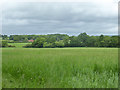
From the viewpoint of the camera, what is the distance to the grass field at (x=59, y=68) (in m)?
4.48

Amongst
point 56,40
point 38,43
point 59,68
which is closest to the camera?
point 59,68

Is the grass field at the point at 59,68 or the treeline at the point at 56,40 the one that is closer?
the grass field at the point at 59,68

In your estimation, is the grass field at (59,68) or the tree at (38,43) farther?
the tree at (38,43)

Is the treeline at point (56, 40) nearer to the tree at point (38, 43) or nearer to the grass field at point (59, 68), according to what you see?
the tree at point (38, 43)

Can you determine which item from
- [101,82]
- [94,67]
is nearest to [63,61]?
[94,67]

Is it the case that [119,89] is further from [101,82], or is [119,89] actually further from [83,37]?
[83,37]

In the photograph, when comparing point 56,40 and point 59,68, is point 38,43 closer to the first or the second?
point 56,40

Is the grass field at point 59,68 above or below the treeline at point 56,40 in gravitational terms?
below

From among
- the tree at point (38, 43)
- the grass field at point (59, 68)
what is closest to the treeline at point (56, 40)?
the tree at point (38, 43)

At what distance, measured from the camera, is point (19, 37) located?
5.59 m

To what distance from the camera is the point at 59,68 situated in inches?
197

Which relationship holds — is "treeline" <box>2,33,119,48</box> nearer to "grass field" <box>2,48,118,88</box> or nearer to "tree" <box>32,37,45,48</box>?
"tree" <box>32,37,45,48</box>

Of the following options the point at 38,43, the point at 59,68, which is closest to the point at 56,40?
the point at 38,43

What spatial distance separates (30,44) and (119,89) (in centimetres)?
347
